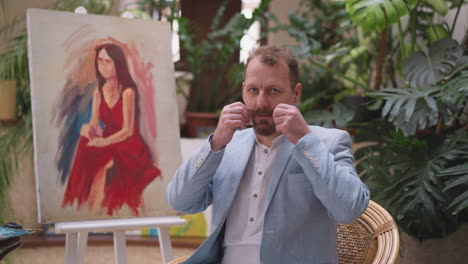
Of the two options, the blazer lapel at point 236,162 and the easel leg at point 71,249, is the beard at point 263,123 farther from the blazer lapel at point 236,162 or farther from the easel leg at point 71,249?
the easel leg at point 71,249

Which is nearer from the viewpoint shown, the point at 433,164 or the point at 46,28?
the point at 46,28

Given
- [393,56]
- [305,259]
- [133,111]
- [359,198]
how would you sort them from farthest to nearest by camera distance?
[393,56] < [133,111] < [305,259] < [359,198]

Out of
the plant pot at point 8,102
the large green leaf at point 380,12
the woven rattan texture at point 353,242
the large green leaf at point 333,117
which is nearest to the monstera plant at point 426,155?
the large green leaf at point 380,12

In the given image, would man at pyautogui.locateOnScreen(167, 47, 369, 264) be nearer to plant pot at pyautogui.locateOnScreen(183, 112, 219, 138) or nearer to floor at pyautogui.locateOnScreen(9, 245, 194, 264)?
floor at pyautogui.locateOnScreen(9, 245, 194, 264)

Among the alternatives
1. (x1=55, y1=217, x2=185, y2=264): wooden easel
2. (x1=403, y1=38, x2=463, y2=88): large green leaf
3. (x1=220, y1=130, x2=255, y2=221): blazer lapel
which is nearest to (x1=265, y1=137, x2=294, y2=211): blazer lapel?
(x1=220, y1=130, x2=255, y2=221): blazer lapel

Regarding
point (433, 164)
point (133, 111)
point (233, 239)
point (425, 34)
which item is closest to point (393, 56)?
point (425, 34)

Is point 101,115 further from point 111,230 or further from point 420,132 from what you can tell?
point 420,132

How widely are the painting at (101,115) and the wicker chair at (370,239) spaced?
2.68ft

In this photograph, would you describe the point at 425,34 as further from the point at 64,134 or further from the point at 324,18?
the point at 64,134

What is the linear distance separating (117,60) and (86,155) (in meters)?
0.52

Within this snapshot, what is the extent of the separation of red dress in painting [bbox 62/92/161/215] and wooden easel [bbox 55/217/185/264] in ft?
0.29

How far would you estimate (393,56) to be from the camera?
190 inches

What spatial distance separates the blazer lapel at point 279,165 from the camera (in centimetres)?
193

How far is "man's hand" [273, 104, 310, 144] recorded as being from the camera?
180cm
